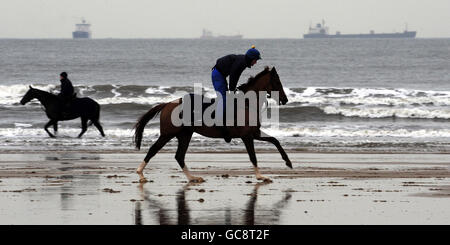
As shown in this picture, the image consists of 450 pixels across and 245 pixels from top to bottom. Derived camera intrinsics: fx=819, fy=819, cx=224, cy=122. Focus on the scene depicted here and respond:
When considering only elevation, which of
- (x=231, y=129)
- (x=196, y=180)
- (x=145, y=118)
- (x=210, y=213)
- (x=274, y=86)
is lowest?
(x=196, y=180)

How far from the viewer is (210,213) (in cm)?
1027

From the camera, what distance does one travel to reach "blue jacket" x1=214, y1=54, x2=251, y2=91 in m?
13.3

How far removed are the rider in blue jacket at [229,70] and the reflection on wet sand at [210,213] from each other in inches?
89.0

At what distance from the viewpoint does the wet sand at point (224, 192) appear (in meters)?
10.0

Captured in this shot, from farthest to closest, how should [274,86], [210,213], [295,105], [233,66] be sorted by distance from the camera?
1. [295,105]
2. [274,86]
3. [233,66]
4. [210,213]

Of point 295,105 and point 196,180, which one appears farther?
point 295,105

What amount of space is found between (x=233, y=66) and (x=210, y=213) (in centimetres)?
371

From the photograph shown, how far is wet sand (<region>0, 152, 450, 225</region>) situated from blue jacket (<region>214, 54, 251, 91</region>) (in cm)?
169

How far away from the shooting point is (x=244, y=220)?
9.78 m

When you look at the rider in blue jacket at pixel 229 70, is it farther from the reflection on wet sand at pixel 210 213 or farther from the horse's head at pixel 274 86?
the reflection on wet sand at pixel 210 213

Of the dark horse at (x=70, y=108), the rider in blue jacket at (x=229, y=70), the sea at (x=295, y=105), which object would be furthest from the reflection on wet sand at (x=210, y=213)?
the dark horse at (x=70, y=108)
